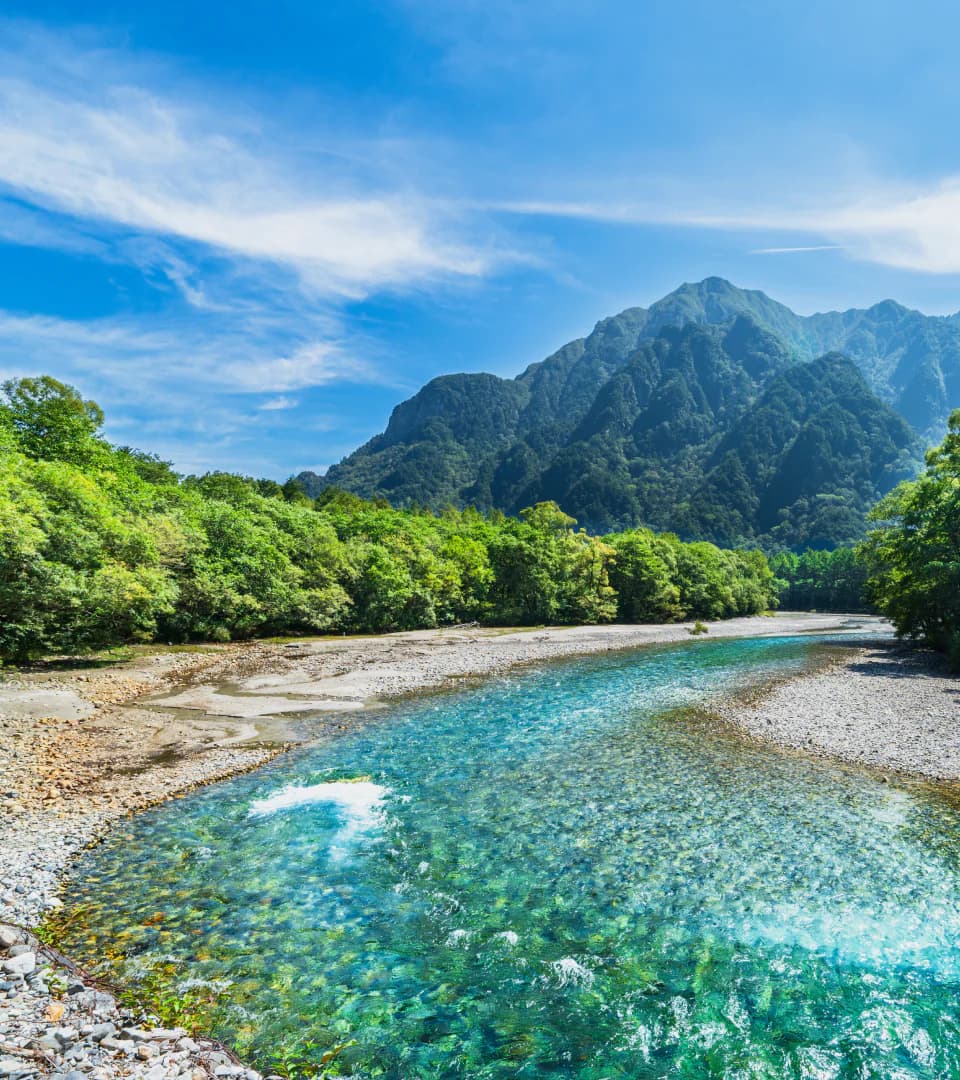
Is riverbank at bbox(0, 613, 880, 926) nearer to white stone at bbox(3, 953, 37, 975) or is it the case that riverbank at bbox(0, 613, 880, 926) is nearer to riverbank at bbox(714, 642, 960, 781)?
white stone at bbox(3, 953, 37, 975)

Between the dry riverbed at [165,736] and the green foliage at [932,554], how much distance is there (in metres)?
3.49

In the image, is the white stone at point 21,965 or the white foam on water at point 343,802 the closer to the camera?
the white stone at point 21,965

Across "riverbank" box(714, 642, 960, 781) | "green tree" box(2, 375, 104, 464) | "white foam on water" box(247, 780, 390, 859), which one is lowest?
"riverbank" box(714, 642, 960, 781)

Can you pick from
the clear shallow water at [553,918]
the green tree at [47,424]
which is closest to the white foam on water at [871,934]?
the clear shallow water at [553,918]

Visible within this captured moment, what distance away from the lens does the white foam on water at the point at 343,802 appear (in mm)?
14096

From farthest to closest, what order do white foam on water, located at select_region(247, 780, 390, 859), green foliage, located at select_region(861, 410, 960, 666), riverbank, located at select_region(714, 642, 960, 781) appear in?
green foliage, located at select_region(861, 410, 960, 666) < riverbank, located at select_region(714, 642, 960, 781) < white foam on water, located at select_region(247, 780, 390, 859)

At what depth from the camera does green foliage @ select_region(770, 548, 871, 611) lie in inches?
5364

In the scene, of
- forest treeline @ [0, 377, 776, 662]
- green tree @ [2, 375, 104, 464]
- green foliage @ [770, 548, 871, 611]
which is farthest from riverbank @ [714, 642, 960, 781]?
green foliage @ [770, 548, 871, 611]

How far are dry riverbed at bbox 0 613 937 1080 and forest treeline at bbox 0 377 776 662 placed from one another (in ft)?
14.9

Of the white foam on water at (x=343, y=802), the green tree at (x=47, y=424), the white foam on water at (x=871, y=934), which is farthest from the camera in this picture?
the green tree at (x=47, y=424)

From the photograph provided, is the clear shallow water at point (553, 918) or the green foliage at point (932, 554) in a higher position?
the green foliage at point (932, 554)

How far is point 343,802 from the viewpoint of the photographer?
15.9 meters

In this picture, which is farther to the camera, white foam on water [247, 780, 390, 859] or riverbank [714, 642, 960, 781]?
riverbank [714, 642, 960, 781]

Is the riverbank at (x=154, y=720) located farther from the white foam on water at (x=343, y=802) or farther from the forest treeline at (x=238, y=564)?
the forest treeline at (x=238, y=564)
